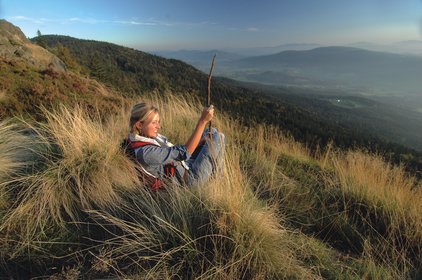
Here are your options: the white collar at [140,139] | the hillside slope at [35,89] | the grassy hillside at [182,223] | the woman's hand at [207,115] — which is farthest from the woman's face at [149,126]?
the hillside slope at [35,89]

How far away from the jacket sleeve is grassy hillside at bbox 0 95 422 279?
246 mm

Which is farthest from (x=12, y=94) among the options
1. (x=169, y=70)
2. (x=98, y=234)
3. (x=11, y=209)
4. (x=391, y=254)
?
(x=169, y=70)

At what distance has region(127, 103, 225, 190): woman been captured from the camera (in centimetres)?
284

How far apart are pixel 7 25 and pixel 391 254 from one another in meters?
24.5

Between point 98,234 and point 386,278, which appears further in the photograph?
point 98,234

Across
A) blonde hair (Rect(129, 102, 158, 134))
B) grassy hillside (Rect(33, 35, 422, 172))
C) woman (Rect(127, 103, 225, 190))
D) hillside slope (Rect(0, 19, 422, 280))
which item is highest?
blonde hair (Rect(129, 102, 158, 134))

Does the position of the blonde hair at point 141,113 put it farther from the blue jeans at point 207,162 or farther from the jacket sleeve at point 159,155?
the blue jeans at point 207,162

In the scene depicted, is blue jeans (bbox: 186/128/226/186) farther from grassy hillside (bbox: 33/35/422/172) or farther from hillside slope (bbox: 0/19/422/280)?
grassy hillside (bbox: 33/35/422/172)

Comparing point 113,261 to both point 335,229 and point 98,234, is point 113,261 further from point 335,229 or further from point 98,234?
point 335,229

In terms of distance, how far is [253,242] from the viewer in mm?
2008

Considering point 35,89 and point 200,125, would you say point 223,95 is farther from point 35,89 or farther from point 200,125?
point 200,125

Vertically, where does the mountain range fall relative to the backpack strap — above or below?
below

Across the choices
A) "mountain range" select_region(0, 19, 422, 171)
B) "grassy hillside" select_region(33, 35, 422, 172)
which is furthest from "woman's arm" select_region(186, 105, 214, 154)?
"grassy hillside" select_region(33, 35, 422, 172)

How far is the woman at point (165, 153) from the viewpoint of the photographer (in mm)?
2838
